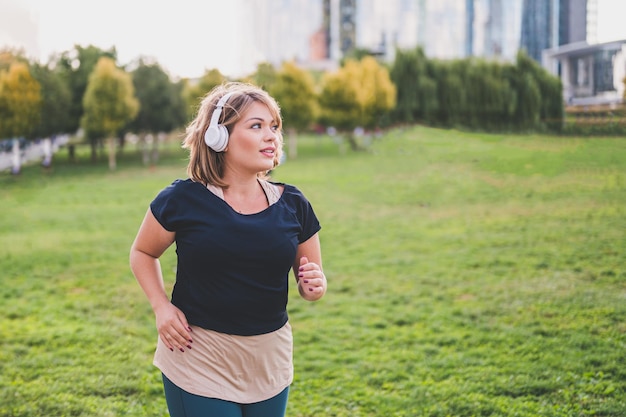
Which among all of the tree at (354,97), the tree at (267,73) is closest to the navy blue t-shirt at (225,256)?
the tree at (267,73)

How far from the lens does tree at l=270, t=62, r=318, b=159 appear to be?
39656 millimetres

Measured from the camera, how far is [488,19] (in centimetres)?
5734

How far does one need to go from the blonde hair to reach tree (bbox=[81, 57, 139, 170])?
109ft

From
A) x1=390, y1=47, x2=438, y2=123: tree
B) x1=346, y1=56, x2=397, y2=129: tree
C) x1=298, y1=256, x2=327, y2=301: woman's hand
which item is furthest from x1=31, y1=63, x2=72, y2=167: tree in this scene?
x1=298, y1=256, x2=327, y2=301: woman's hand

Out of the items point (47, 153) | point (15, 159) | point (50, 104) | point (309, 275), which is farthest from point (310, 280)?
point (47, 153)

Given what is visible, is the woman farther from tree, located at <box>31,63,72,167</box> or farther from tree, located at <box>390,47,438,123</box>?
tree, located at <box>390,47,438,123</box>

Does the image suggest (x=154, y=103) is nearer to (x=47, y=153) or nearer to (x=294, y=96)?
(x=47, y=153)

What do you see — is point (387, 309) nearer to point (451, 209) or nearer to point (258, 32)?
point (451, 209)

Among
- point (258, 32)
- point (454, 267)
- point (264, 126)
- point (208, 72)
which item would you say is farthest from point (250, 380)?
point (258, 32)

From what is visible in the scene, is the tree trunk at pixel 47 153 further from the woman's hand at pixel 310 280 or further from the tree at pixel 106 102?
the woman's hand at pixel 310 280

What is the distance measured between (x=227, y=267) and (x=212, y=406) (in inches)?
17.4

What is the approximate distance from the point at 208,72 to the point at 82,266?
25.4 meters

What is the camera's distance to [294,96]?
39969 mm

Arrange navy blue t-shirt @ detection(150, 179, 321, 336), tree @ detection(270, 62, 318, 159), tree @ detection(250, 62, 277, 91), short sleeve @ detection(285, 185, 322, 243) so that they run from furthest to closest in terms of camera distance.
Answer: tree @ detection(270, 62, 318, 159), tree @ detection(250, 62, 277, 91), short sleeve @ detection(285, 185, 322, 243), navy blue t-shirt @ detection(150, 179, 321, 336)
